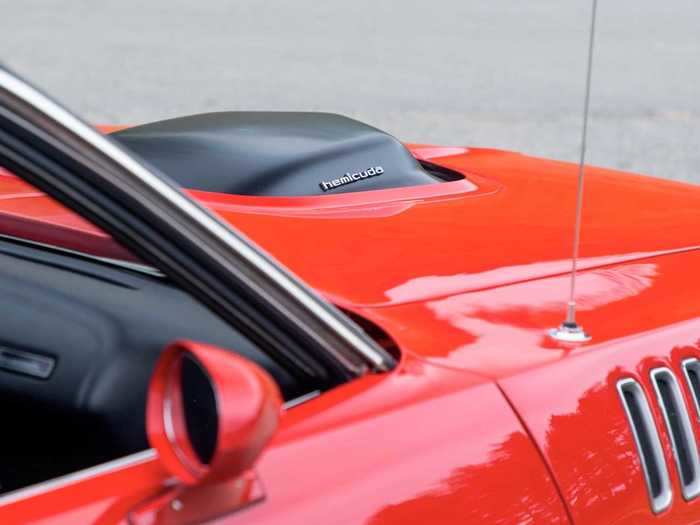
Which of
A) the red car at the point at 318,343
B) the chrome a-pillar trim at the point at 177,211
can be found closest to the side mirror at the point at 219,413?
the red car at the point at 318,343

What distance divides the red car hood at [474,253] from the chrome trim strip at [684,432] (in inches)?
2.9

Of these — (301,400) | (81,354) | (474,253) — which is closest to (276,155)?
(474,253)

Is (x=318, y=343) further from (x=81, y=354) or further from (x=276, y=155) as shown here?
(x=276, y=155)

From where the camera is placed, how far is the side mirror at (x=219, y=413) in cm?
112

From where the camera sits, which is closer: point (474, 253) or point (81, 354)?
point (81, 354)

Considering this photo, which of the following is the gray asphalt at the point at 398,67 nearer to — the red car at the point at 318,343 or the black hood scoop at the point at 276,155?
the black hood scoop at the point at 276,155

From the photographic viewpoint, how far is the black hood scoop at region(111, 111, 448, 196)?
88.1 inches

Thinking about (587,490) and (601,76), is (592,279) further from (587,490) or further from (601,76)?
(601,76)

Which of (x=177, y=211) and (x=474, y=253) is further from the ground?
(x=177, y=211)

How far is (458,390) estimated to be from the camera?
1480 millimetres

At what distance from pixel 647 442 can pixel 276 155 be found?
3.07 feet

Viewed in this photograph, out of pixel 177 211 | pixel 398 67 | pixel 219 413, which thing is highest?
pixel 177 211

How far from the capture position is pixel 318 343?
142 centimetres

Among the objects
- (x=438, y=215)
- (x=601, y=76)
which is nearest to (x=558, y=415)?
(x=438, y=215)
